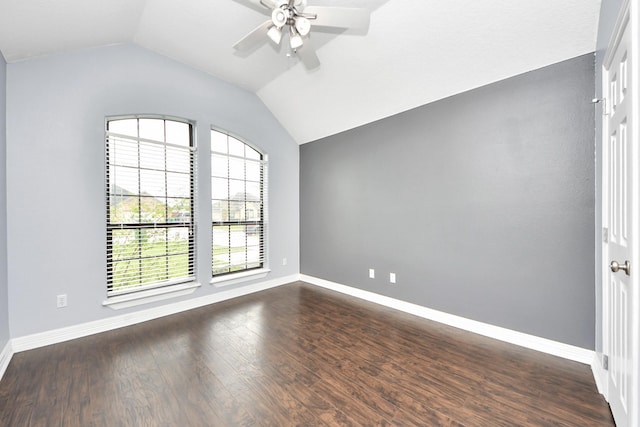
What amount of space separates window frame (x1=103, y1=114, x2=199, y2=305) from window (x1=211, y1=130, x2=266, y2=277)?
0.90ft

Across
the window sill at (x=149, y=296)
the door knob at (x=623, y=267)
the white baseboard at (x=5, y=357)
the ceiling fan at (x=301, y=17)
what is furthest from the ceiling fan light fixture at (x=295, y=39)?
the white baseboard at (x=5, y=357)

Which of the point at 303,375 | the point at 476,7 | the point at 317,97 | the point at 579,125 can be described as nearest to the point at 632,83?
the point at 579,125

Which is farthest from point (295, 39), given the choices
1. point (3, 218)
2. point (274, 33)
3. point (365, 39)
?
point (3, 218)

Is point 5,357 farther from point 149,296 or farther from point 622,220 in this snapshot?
point 622,220

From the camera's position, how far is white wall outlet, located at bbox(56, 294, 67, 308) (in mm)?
2590

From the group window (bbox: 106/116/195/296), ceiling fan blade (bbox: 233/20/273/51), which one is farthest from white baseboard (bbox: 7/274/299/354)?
ceiling fan blade (bbox: 233/20/273/51)

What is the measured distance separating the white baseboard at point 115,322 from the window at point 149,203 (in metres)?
0.29

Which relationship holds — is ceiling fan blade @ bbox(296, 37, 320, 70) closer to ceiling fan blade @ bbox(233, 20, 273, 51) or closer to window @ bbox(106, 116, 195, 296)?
ceiling fan blade @ bbox(233, 20, 273, 51)

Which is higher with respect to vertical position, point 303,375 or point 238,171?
point 238,171

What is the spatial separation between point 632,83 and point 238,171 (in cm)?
394

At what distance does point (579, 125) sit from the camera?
226 centimetres

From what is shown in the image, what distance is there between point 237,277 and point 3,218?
2.42 m

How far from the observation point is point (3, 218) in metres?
2.25

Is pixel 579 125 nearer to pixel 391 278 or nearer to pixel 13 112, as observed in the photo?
pixel 391 278
